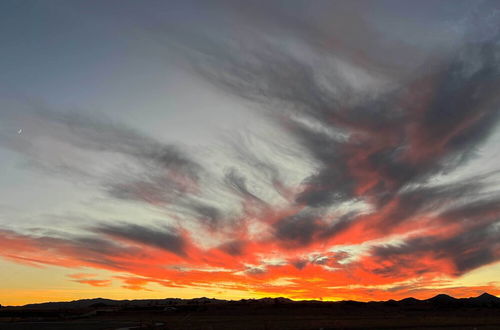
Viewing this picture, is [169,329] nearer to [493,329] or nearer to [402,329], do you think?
[402,329]

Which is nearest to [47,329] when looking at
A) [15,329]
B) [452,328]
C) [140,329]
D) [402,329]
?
[15,329]

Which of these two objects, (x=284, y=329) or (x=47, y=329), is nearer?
(x=284, y=329)

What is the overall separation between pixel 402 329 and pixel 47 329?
56897 mm

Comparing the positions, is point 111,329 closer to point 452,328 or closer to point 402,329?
point 402,329

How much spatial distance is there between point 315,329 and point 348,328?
22.2 feet

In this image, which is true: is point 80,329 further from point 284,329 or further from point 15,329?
point 284,329

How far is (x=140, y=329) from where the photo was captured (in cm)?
6234

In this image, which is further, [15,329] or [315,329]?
[15,329]

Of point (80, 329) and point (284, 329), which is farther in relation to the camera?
point (80, 329)

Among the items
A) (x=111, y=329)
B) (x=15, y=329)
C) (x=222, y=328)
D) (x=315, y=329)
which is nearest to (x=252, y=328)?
(x=222, y=328)

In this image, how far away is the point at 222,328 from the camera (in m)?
63.7

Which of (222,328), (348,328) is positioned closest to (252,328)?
(222,328)

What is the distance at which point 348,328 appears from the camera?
6575 cm

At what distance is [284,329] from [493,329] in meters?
32.2
